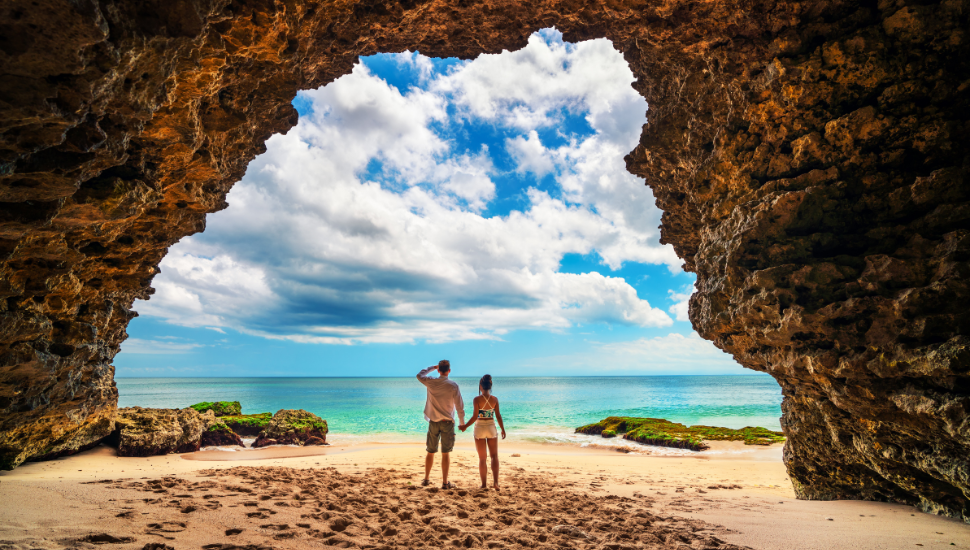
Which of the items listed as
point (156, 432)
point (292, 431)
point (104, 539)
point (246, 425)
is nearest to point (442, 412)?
point (104, 539)

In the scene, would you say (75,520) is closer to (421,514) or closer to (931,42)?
(421,514)

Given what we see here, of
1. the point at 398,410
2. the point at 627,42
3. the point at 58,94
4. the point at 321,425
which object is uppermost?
the point at 627,42

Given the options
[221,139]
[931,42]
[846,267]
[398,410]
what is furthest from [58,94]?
[398,410]

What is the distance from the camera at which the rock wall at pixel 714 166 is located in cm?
325

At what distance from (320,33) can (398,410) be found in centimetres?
3820

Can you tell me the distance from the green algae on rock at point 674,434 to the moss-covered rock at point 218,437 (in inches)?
637

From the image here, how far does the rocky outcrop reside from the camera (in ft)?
50.2

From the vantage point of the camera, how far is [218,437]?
545 inches

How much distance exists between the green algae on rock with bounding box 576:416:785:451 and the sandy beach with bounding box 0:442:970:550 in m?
9.16

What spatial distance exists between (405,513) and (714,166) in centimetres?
703

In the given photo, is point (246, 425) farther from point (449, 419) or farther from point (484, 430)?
point (484, 430)

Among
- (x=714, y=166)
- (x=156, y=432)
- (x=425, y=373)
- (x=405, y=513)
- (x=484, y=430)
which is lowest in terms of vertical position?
(x=156, y=432)

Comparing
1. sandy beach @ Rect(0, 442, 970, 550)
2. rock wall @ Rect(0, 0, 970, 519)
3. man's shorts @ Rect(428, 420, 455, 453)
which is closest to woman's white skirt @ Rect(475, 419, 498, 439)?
man's shorts @ Rect(428, 420, 455, 453)

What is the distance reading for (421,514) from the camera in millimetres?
5348
